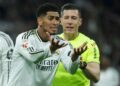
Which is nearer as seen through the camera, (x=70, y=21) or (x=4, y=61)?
(x=4, y=61)

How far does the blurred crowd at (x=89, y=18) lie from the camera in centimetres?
1741

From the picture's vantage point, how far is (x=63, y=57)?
912cm

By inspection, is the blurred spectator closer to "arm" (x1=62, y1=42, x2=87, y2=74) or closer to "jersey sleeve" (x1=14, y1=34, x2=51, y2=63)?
"arm" (x1=62, y1=42, x2=87, y2=74)

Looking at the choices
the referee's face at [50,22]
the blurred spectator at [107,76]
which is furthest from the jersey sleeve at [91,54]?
the blurred spectator at [107,76]

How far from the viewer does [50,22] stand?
29.0 ft

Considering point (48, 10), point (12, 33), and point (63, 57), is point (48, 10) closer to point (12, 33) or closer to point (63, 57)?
point (63, 57)

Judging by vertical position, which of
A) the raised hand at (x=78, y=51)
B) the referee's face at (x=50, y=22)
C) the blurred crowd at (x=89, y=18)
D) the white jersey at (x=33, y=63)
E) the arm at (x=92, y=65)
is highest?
the referee's face at (x=50, y=22)

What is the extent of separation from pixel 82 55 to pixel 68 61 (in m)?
0.89

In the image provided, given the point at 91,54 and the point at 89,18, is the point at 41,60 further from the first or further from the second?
the point at 89,18

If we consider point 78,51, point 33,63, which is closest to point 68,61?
point 33,63

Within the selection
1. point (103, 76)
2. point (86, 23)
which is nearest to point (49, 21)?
point (103, 76)

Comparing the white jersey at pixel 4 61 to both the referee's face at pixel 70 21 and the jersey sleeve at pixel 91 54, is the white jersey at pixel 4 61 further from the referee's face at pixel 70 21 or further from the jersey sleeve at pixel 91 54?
the jersey sleeve at pixel 91 54

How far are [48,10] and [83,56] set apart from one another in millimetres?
1132

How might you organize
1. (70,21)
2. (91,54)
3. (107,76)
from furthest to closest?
(107,76), (70,21), (91,54)
